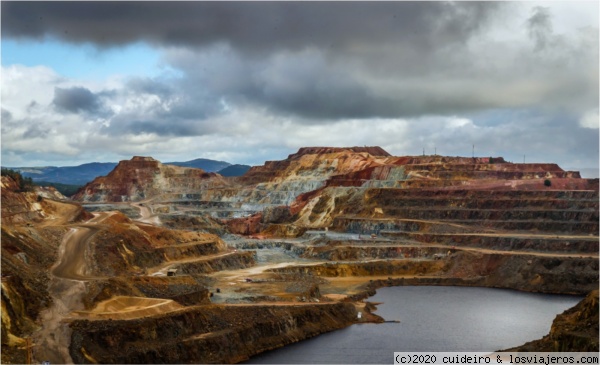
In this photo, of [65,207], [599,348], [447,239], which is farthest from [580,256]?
[65,207]

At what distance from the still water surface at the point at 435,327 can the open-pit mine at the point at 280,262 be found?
2885 mm

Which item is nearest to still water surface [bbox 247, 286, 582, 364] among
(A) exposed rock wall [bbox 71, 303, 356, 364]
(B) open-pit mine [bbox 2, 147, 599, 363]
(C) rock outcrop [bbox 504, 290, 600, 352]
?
(A) exposed rock wall [bbox 71, 303, 356, 364]

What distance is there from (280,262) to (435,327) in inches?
2098

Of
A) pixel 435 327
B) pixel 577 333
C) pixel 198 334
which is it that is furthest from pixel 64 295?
pixel 577 333

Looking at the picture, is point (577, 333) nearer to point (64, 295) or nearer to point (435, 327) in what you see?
point (435, 327)

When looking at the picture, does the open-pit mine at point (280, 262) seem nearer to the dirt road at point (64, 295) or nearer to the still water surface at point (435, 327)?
the dirt road at point (64, 295)

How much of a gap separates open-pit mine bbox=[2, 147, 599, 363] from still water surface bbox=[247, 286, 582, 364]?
9.46 ft

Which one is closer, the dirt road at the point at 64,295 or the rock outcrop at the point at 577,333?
the rock outcrop at the point at 577,333

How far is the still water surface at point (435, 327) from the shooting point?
233ft

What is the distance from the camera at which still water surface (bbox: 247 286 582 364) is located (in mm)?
71125

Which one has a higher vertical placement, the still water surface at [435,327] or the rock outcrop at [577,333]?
the rock outcrop at [577,333]

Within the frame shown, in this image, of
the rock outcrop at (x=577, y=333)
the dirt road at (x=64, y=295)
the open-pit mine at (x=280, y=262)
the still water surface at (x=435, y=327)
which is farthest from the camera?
the still water surface at (x=435, y=327)

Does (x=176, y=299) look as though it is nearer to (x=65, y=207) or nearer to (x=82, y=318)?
(x=82, y=318)

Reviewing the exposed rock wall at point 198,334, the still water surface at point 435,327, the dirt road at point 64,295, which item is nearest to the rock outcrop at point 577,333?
the still water surface at point 435,327
